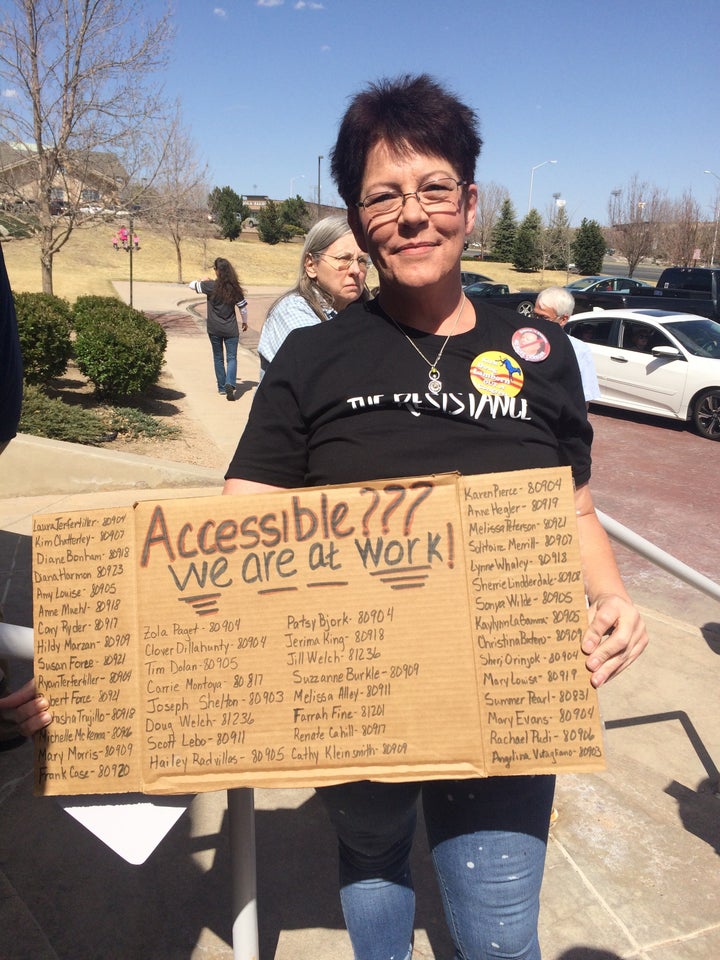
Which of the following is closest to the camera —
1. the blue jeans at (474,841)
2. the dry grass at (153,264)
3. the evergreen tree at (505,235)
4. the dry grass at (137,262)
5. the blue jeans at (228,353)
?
the blue jeans at (474,841)

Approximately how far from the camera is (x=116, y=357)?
912 centimetres

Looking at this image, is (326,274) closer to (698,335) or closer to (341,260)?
(341,260)

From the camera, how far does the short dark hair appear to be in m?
1.58

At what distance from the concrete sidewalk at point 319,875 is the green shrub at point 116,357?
6114 millimetres

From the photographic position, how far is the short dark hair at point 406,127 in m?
1.58

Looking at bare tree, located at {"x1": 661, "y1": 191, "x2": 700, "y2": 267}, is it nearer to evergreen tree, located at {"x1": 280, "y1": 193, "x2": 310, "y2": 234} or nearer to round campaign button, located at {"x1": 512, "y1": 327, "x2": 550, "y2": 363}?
evergreen tree, located at {"x1": 280, "y1": 193, "x2": 310, "y2": 234}

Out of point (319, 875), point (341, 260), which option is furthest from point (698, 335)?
point (319, 875)

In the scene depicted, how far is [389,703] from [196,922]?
140 centimetres

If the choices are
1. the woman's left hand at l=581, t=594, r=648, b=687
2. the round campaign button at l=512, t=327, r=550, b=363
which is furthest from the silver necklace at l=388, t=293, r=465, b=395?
the woman's left hand at l=581, t=594, r=648, b=687

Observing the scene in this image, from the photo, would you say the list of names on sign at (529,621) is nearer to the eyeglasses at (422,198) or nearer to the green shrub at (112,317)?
the eyeglasses at (422,198)

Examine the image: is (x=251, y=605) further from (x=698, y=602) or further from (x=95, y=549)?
(x=698, y=602)

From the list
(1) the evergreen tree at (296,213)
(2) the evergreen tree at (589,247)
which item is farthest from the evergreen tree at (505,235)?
(1) the evergreen tree at (296,213)

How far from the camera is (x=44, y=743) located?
1.37m

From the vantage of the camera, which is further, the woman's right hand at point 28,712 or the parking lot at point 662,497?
the parking lot at point 662,497
